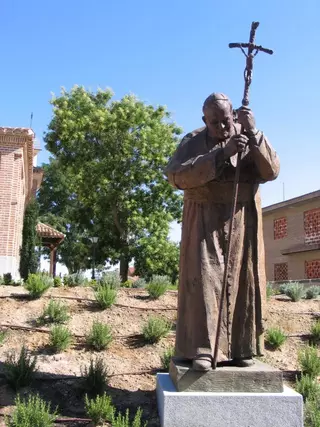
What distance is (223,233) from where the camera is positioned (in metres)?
3.99

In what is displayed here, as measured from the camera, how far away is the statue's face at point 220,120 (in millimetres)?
3986

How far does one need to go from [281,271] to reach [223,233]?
2375cm

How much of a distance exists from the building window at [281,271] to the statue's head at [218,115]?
23155mm

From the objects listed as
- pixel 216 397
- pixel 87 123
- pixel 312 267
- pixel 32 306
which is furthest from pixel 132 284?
pixel 312 267

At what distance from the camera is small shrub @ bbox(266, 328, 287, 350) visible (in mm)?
8156

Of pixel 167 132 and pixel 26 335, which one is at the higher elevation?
pixel 167 132

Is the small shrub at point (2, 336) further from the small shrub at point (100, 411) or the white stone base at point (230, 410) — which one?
the white stone base at point (230, 410)

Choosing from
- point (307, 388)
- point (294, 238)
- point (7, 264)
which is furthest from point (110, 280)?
point (294, 238)

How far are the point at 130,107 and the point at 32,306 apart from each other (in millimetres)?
14923

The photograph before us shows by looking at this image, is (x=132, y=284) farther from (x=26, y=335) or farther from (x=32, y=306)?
(x=26, y=335)

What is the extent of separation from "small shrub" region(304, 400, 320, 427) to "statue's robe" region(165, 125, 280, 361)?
87cm

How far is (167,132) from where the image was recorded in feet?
73.9

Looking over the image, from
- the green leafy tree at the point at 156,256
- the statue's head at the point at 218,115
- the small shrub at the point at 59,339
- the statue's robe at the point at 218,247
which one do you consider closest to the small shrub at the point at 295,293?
the small shrub at the point at 59,339

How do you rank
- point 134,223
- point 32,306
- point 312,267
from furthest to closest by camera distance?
point 312,267 < point 134,223 < point 32,306
